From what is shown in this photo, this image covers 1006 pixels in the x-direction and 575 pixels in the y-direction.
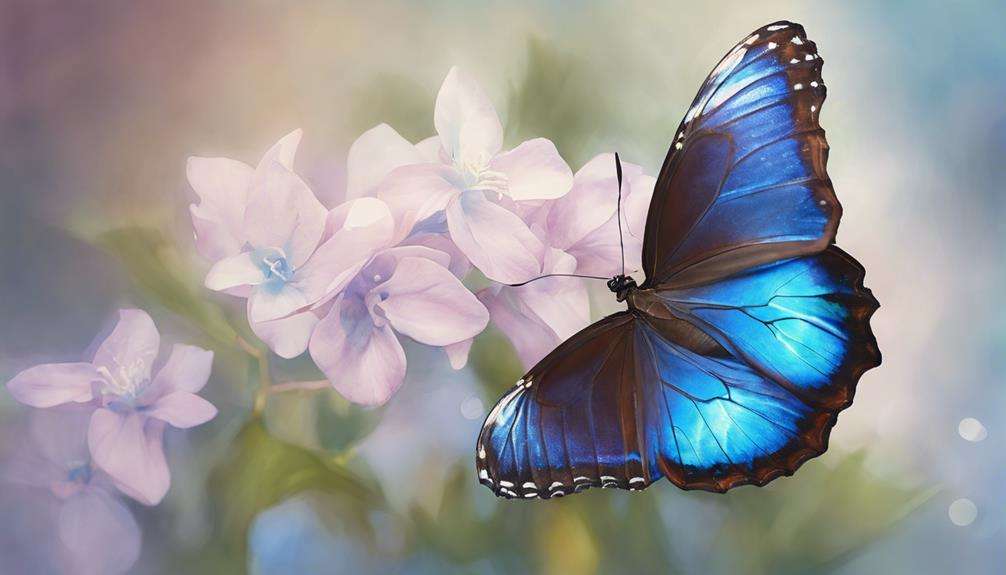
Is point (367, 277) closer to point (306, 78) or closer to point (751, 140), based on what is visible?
point (306, 78)

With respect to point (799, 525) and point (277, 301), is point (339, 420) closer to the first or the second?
point (277, 301)

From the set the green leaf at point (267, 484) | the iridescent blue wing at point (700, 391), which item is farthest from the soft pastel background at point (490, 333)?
the iridescent blue wing at point (700, 391)

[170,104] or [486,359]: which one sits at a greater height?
[170,104]

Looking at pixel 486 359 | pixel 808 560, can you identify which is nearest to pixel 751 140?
pixel 486 359

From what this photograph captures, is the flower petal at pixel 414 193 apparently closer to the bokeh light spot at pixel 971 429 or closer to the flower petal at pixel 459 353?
the flower petal at pixel 459 353

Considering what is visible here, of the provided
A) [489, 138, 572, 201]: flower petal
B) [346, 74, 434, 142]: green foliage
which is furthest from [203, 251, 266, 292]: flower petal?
[489, 138, 572, 201]: flower petal

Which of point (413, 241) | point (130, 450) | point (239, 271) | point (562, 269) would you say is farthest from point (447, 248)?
point (130, 450)

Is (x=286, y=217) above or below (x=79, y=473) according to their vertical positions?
above
